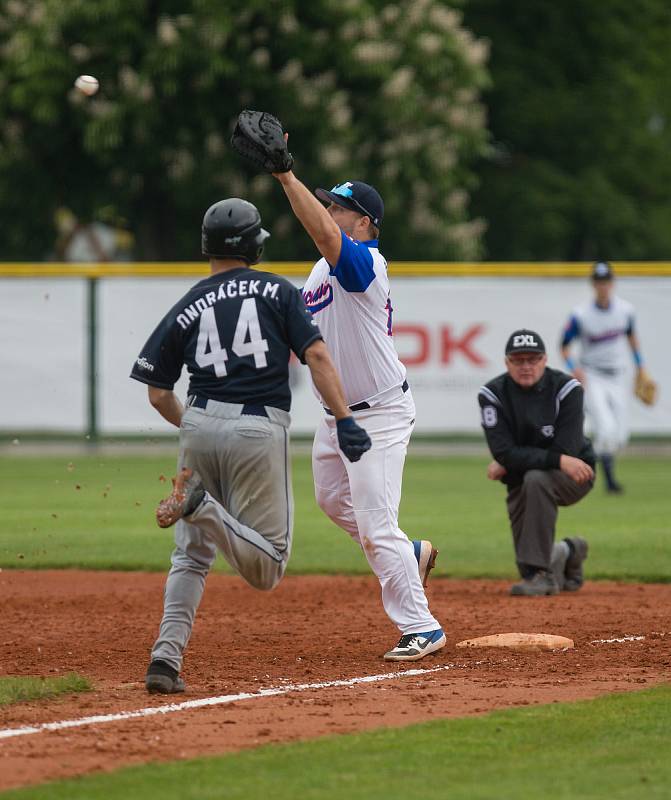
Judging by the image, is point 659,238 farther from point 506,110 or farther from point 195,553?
point 195,553

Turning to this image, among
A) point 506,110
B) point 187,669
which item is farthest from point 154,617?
point 506,110

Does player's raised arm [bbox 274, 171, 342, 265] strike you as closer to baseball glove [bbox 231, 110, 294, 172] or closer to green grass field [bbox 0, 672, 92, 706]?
baseball glove [bbox 231, 110, 294, 172]

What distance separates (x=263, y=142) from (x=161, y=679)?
7.12 ft

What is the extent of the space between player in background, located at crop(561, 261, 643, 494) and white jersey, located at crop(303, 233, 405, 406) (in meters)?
8.82

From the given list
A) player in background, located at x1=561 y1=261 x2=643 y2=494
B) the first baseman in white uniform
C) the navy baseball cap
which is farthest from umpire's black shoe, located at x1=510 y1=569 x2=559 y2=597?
player in background, located at x1=561 y1=261 x2=643 y2=494

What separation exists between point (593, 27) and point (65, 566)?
23.9 metres

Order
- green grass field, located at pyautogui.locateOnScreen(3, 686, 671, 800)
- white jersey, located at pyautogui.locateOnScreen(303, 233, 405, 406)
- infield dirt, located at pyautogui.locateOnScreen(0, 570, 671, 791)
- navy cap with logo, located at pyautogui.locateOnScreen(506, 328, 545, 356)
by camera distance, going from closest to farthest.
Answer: green grass field, located at pyautogui.locateOnScreen(3, 686, 671, 800), infield dirt, located at pyautogui.locateOnScreen(0, 570, 671, 791), white jersey, located at pyautogui.locateOnScreen(303, 233, 405, 406), navy cap with logo, located at pyautogui.locateOnScreen(506, 328, 545, 356)

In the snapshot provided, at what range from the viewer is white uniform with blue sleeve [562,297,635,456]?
16.2 meters

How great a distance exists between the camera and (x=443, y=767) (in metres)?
4.98

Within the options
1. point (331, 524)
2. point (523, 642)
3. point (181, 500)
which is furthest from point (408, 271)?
point (181, 500)

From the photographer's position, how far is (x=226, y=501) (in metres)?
6.36

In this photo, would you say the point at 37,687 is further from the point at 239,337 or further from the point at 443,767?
the point at 443,767

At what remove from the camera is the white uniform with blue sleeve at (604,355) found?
637 inches

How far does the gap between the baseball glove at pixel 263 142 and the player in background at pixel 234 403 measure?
0.78ft
